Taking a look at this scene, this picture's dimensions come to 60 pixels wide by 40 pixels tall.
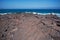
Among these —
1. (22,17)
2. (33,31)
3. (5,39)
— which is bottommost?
(5,39)

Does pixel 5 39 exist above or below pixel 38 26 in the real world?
below

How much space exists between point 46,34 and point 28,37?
398 millimetres

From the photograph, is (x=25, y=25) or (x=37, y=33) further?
(x=25, y=25)

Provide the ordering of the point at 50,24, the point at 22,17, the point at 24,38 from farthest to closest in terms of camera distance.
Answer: the point at 22,17 → the point at 50,24 → the point at 24,38

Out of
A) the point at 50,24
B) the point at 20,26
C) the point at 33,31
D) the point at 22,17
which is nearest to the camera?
A: the point at 33,31

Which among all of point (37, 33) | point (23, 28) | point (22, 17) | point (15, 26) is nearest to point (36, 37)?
point (37, 33)

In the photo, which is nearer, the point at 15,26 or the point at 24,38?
the point at 24,38

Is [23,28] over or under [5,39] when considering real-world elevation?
over

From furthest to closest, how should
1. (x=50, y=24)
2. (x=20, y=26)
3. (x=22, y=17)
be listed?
(x=22, y=17) → (x=50, y=24) → (x=20, y=26)

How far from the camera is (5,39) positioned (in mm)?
2262

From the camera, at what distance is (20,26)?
8.07ft

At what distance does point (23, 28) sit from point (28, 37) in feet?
1.03

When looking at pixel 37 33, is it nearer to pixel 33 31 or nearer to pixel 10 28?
pixel 33 31

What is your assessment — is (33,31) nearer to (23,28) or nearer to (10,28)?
(23,28)
